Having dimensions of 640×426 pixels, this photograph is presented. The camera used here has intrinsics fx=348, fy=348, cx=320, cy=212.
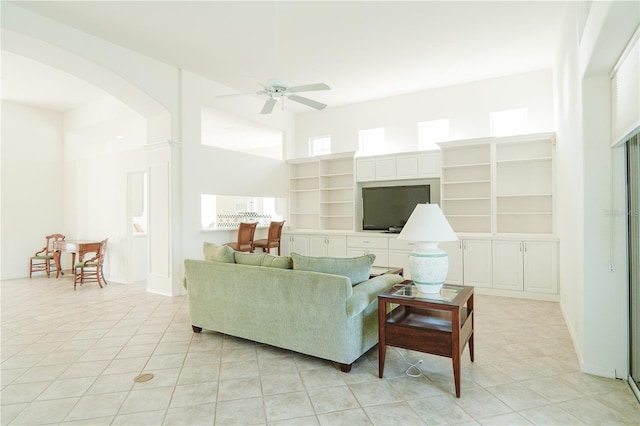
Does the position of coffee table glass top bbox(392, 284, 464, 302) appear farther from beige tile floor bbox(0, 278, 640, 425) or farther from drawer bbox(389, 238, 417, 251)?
drawer bbox(389, 238, 417, 251)

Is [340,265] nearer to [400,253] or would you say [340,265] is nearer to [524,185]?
[400,253]

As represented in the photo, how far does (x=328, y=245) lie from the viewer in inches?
271

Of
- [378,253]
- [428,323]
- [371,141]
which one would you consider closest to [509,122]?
[371,141]

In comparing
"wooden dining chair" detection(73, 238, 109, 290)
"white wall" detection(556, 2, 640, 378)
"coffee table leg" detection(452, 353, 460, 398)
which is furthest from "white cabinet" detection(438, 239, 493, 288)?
"wooden dining chair" detection(73, 238, 109, 290)

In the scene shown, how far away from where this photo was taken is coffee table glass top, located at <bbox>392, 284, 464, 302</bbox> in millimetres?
2598

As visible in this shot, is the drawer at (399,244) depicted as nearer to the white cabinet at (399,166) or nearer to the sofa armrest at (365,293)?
the white cabinet at (399,166)

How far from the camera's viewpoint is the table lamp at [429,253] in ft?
8.93

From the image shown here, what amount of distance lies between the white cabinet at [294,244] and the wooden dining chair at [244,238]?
1.35 metres

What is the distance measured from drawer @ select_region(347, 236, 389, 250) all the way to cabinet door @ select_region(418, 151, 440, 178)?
1345 millimetres

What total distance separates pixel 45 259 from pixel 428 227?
7712 millimetres

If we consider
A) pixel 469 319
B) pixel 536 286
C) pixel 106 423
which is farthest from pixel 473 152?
pixel 106 423

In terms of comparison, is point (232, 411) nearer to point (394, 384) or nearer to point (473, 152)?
point (394, 384)

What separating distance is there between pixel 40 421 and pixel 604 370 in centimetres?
390

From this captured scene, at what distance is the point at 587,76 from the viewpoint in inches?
104
